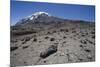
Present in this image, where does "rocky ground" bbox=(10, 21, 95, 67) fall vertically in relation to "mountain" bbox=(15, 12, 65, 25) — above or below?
below

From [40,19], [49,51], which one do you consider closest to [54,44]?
[49,51]

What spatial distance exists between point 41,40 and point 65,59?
416 mm

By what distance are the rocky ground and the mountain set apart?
0.06 m

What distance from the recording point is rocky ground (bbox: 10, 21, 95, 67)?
2.43 m

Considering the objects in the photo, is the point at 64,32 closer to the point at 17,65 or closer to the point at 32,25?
the point at 32,25

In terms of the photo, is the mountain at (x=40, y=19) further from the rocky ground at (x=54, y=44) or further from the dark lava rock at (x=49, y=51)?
the dark lava rock at (x=49, y=51)

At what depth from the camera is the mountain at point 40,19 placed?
8.09ft

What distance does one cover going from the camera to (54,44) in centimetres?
259

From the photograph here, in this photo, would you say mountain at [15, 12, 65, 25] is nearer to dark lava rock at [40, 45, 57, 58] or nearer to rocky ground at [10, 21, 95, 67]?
rocky ground at [10, 21, 95, 67]

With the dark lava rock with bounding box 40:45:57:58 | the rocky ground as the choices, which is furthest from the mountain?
the dark lava rock with bounding box 40:45:57:58

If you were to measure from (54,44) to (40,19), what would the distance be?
0.37 metres
